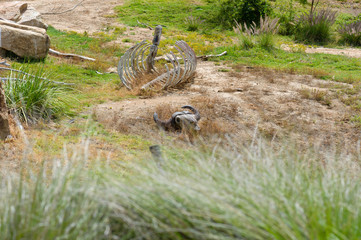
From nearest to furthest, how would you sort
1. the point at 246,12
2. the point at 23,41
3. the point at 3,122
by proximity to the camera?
the point at 3,122
the point at 23,41
the point at 246,12

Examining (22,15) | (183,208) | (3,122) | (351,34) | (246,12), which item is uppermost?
(183,208)

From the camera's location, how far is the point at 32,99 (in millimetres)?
6160

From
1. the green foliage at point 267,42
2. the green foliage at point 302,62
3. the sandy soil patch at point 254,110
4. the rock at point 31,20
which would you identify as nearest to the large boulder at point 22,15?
the rock at point 31,20

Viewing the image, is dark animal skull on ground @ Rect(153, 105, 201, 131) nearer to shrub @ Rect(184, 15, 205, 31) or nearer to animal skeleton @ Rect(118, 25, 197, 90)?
animal skeleton @ Rect(118, 25, 197, 90)

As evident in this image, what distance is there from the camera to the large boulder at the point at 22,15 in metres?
12.9

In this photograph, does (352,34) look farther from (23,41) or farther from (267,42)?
(23,41)

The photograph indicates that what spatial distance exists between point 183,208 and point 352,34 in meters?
13.5

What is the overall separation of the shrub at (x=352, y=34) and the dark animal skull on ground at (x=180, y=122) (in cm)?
969

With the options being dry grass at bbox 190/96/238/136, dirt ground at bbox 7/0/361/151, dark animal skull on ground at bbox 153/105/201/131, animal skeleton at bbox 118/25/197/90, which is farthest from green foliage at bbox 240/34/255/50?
dark animal skull on ground at bbox 153/105/201/131

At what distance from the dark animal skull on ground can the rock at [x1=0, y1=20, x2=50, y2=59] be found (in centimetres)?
528

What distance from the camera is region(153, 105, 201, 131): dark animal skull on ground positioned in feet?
19.6

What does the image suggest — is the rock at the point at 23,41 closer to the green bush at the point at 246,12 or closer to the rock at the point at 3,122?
the rock at the point at 3,122

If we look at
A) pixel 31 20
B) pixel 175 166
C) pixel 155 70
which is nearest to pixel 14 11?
pixel 31 20

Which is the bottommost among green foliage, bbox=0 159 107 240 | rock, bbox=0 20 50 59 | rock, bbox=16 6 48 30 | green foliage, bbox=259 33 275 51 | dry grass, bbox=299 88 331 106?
rock, bbox=16 6 48 30
